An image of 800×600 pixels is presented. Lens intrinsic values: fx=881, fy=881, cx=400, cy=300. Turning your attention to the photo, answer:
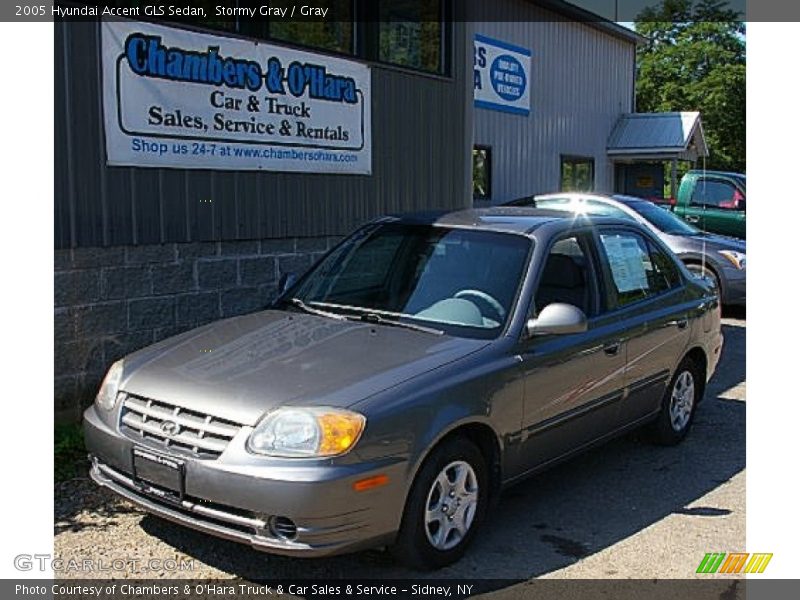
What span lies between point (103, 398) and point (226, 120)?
135 inches

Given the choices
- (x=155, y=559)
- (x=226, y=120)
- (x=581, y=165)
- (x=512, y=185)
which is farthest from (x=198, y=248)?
(x=581, y=165)

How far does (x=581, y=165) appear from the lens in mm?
19672

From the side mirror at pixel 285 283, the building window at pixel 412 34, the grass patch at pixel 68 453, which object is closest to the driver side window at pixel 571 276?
the side mirror at pixel 285 283

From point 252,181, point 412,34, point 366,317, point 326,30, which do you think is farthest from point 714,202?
point 366,317

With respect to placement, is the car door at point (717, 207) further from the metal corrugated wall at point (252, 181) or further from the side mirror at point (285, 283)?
the side mirror at point (285, 283)

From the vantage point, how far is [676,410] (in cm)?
622

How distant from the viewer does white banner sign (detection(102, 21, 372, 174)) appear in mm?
6426

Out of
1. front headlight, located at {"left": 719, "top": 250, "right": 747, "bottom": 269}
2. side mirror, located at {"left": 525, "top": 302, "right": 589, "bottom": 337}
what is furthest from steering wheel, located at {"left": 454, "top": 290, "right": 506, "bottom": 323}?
front headlight, located at {"left": 719, "top": 250, "right": 747, "bottom": 269}

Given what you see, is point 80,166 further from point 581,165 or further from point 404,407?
point 581,165

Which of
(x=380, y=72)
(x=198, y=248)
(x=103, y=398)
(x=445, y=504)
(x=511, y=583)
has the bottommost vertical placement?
(x=511, y=583)

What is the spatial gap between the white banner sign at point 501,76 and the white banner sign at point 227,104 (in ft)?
22.4

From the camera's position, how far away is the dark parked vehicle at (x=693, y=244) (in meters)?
11.6

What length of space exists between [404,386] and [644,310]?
93.3 inches

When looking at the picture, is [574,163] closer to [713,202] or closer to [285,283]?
[713,202]
